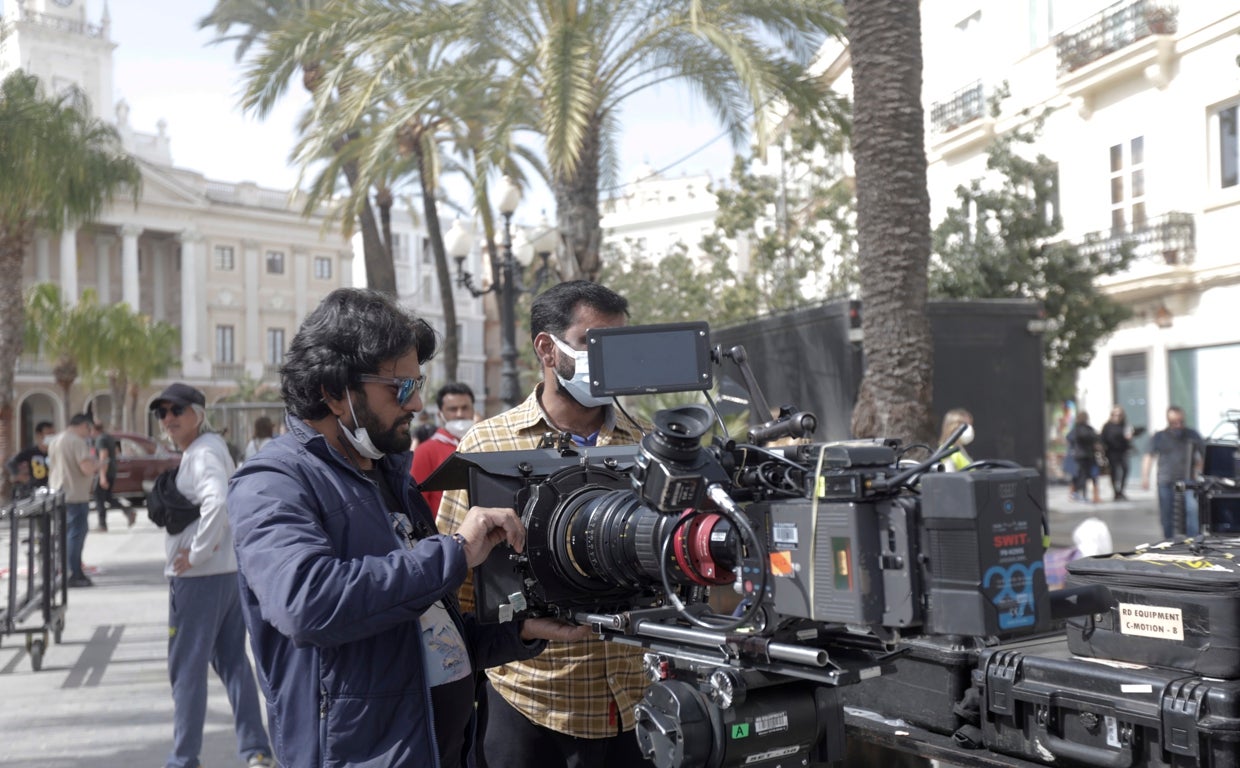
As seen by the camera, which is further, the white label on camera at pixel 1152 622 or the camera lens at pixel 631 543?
the white label on camera at pixel 1152 622

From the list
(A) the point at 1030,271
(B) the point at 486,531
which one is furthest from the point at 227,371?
(B) the point at 486,531

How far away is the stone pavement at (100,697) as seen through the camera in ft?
21.3

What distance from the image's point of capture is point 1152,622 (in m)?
3.81

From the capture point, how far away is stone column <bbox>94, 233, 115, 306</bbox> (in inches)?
2199

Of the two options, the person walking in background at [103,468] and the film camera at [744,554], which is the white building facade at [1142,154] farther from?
the film camera at [744,554]

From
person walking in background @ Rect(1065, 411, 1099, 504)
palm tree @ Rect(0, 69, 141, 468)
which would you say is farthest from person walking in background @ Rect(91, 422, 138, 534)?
person walking in background @ Rect(1065, 411, 1099, 504)

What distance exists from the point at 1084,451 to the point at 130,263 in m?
45.7

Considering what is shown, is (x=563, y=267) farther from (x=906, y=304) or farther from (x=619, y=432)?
(x=619, y=432)

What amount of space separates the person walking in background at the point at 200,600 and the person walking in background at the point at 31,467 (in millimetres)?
11900

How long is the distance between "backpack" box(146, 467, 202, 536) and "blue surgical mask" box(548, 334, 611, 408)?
3.29m

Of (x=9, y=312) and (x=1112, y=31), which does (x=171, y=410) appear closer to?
(x=9, y=312)

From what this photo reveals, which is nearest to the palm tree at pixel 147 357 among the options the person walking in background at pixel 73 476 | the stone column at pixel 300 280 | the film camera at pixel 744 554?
the stone column at pixel 300 280

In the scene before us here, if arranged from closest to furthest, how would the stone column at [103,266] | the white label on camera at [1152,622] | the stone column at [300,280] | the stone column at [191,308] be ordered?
the white label on camera at [1152,622]
the stone column at [103,266]
the stone column at [191,308]
the stone column at [300,280]

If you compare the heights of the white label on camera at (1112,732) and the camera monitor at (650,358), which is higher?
the camera monitor at (650,358)
